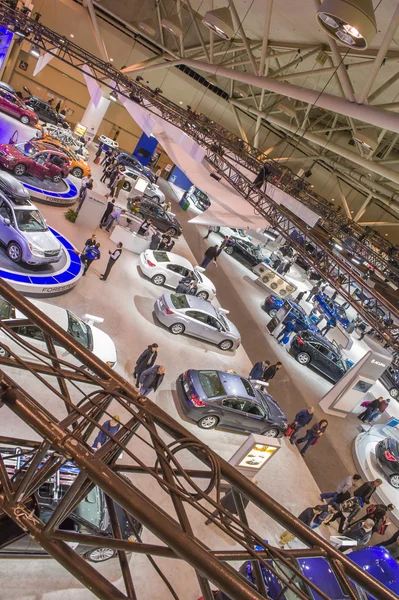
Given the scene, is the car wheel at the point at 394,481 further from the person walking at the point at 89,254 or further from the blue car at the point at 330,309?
the person walking at the point at 89,254

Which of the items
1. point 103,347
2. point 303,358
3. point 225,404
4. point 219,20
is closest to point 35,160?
point 219,20

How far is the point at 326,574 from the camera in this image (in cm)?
703

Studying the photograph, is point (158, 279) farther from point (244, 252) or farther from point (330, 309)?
point (330, 309)

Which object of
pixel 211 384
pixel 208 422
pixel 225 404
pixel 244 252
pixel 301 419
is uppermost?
pixel 244 252

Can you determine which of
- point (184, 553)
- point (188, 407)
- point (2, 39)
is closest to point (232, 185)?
point (188, 407)

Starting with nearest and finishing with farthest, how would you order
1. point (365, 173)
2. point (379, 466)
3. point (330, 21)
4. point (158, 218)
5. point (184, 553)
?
point (184, 553) → point (330, 21) → point (379, 466) → point (158, 218) → point (365, 173)

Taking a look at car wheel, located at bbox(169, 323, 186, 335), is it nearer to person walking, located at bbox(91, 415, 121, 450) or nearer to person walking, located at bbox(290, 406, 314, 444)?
person walking, located at bbox(290, 406, 314, 444)

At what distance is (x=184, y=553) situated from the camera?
2.03 meters

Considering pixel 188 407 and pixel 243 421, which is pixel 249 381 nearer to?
pixel 243 421

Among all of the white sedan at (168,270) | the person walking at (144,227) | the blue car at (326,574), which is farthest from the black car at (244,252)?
the blue car at (326,574)

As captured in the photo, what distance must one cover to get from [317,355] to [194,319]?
21.4ft

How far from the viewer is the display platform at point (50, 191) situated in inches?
659

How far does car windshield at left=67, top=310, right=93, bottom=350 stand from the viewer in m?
9.35

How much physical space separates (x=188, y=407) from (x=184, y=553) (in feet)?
27.3
